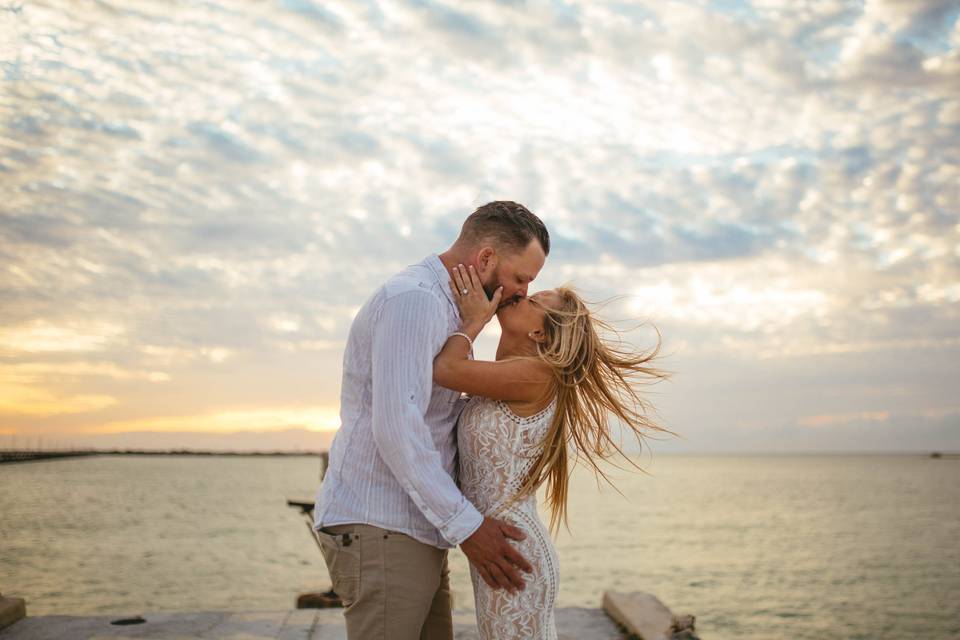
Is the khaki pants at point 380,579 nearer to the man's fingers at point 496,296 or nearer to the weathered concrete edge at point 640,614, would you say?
the man's fingers at point 496,296

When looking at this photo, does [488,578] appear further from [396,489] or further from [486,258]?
[486,258]

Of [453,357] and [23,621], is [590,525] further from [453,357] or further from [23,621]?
[453,357]

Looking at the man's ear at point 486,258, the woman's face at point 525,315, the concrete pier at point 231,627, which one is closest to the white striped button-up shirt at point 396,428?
the man's ear at point 486,258

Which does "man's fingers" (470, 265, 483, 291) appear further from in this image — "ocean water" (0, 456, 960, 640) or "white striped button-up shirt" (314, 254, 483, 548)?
"ocean water" (0, 456, 960, 640)

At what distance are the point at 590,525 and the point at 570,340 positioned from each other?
123ft

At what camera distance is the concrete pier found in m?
5.88

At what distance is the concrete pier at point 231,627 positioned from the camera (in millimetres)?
5883

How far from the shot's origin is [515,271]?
9.04 feet

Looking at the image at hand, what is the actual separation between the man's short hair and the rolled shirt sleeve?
15.2 inches

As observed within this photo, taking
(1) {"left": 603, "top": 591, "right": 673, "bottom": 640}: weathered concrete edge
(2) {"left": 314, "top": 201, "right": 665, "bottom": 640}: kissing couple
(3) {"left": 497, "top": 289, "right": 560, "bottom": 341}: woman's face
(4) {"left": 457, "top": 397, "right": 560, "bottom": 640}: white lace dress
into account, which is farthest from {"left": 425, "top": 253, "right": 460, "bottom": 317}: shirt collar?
(1) {"left": 603, "top": 591, "right": 673, "bottom": 640}: weathered concrete edge

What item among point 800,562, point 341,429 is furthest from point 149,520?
point 341,429

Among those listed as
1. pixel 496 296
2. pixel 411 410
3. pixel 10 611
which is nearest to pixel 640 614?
pixel 496 296

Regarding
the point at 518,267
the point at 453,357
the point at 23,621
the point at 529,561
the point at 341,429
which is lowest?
the point at 23,621

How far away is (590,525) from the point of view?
38594 millimetres
